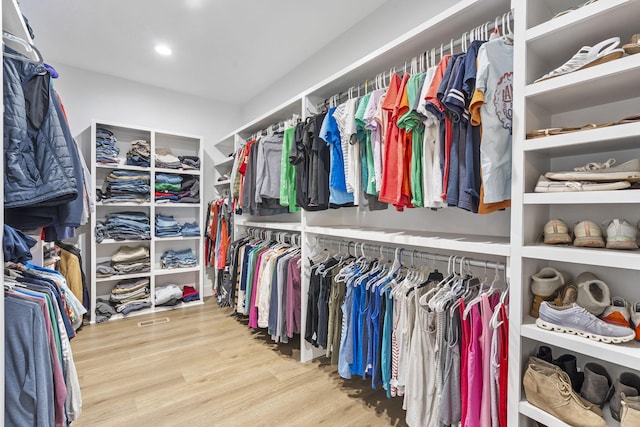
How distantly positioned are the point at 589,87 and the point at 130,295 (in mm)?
3999

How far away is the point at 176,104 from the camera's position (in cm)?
377

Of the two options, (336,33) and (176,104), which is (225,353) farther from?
(176,104)

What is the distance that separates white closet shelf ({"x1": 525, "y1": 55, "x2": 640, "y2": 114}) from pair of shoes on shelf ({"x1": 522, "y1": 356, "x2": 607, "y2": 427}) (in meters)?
0.98

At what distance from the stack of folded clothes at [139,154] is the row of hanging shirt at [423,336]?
2.63m

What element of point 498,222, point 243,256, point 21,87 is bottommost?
point 243,256

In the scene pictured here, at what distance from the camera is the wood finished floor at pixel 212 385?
167 cm

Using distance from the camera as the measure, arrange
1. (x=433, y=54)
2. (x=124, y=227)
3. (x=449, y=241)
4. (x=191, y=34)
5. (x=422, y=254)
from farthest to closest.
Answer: (x=124, y=227) < (x=191, y=34) < (x=422, y=254) < (x=433, y=54) < (x=449, y=241)

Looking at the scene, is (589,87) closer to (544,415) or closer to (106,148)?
(544,415)

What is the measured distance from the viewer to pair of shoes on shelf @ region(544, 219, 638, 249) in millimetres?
968

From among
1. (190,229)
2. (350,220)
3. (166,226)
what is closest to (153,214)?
(166,226)

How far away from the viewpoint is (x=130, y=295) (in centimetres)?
327

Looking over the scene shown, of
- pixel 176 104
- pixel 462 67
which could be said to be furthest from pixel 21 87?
pixel 176 104

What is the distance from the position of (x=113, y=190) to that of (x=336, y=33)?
2751mm

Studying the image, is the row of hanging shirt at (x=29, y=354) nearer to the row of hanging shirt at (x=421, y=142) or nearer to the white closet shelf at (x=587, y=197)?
the row of hanging shirt at (x=421, y=142)
